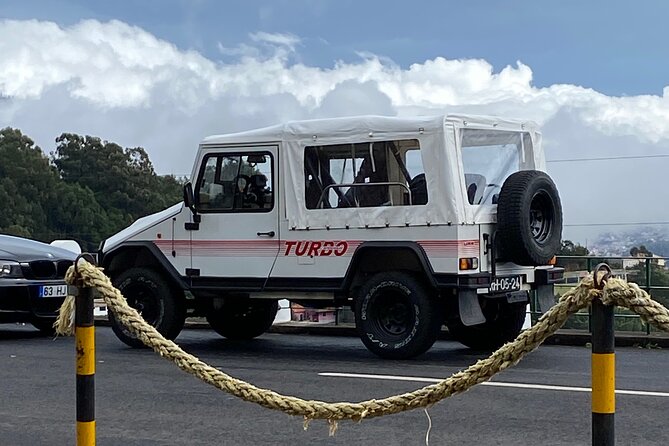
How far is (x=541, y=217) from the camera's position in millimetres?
10633

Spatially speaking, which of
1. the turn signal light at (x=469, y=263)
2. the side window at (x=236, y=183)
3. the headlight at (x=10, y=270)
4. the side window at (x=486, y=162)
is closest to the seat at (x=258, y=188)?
the side window at (x=236, y=183)

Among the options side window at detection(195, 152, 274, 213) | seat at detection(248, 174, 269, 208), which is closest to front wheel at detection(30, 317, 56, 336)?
side window at detection(195, 152, 274, 213)

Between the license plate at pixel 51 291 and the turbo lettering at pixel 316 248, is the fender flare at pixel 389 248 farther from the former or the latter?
the license plate at pixel 51 291

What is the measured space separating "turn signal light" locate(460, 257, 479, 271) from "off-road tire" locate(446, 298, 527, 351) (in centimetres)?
139

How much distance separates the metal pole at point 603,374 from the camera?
3.28 m

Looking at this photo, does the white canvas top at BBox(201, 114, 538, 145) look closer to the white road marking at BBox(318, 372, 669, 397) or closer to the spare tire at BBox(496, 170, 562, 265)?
the spare tire at BBox(496, 170, 562, 265)

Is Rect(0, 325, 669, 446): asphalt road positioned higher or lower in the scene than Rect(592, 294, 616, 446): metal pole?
lower

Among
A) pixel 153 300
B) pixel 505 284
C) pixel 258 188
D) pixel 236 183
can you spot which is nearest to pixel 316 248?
pixel 258 188

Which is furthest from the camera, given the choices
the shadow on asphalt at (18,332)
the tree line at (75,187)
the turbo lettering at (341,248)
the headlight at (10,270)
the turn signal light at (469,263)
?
the tree line at (75,187)

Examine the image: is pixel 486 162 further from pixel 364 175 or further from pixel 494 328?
pixel 494 328

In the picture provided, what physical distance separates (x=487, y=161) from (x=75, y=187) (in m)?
22.4

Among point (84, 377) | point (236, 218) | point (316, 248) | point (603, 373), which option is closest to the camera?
point (603, 373)

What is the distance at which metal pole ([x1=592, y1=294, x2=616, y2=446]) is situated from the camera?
3.28 m

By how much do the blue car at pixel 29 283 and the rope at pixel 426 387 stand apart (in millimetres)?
7733
